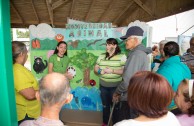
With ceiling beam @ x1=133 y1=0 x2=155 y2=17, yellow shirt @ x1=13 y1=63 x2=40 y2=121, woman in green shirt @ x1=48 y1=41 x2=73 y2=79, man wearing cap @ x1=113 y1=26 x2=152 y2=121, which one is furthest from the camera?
ceiling beam @ x1=133 y1=0 x2=155 y2=17

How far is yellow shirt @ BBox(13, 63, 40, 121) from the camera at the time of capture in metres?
1.98

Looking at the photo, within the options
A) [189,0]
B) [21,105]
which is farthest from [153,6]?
[21,105]

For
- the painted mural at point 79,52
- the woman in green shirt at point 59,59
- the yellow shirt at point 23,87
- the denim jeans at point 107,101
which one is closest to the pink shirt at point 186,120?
the yellow shirt at point 23,87

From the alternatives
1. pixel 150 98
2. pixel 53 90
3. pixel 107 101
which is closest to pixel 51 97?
pixel 53 90

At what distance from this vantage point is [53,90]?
1270 millimetres

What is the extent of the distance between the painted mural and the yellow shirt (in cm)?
180

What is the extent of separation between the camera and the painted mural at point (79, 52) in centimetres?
386

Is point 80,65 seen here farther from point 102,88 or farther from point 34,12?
point 34,12

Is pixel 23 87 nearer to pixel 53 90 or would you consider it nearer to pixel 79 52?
pixel 53 90

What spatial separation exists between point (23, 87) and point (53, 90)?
84 centimetres

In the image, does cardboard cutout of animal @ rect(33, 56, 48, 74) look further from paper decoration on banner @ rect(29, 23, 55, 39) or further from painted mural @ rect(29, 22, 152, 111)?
paper decoration on banner @ rect(29, 23, 55, 39)

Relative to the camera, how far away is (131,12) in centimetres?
697

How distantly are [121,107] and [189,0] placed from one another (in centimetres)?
295

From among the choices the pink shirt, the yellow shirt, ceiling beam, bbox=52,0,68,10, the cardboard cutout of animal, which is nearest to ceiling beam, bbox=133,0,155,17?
ceiling beam, bbox=52,0,68,10
